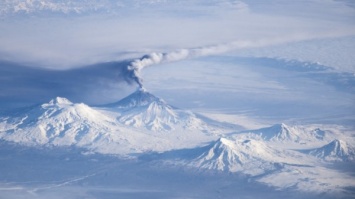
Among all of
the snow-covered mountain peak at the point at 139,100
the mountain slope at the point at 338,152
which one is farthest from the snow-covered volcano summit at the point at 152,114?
the mountain slope at the point at 338,152

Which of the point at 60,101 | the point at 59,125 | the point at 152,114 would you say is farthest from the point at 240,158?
the point at 60,101

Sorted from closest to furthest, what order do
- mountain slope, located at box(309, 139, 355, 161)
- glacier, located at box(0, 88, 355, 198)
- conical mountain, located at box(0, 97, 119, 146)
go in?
1. glacier, located at box(0, 88, 355, 198)
2. mountain slope, located at box(309, 139, 355, 161)
3. conical mountain, located at box(0, 97, 119, 146)

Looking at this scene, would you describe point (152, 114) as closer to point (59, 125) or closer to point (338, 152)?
point (59, 125)

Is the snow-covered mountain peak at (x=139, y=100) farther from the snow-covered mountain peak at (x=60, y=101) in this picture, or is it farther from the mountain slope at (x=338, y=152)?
the mountain slope at (x=338, y=152)

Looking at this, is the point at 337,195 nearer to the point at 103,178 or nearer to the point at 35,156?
the point at 103,178

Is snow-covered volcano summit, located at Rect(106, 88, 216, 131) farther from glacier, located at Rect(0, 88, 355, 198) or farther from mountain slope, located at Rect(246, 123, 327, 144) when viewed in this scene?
mountain slope, located at Rect(246, 123, 327, 144)

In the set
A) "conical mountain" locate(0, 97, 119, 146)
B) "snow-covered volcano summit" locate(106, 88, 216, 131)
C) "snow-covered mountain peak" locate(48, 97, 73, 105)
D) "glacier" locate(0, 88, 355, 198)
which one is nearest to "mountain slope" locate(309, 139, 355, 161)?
"glacier" locate(0, 88, 355, 198)

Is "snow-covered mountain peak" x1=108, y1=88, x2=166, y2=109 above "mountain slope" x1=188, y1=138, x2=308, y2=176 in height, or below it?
above

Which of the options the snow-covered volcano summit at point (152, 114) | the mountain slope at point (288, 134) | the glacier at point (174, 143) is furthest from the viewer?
the snow-covered volcano summit at point (152, 114)

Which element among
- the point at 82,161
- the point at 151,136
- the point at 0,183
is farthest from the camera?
the point at 151,136

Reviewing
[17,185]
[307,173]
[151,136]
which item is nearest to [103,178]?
[17,185]

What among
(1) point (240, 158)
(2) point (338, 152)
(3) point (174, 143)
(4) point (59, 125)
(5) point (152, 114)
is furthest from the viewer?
(5) point (152, 114)
